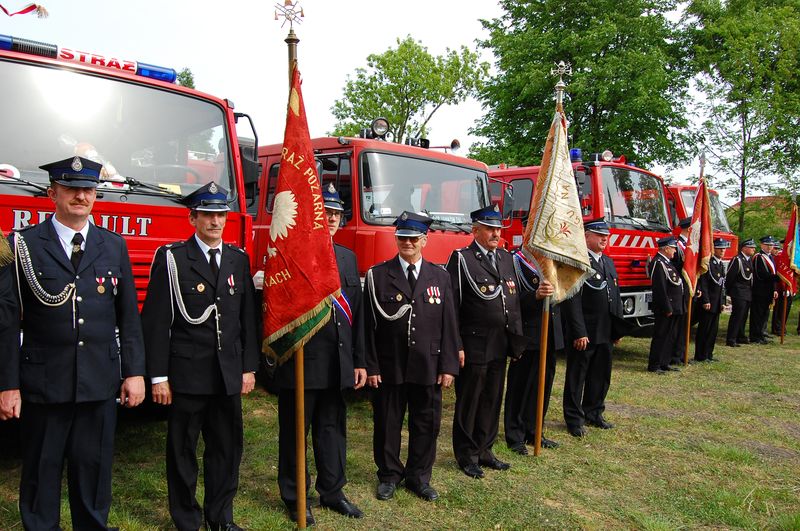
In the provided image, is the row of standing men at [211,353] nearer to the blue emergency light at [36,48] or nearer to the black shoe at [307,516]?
the black shoe at [307,516]


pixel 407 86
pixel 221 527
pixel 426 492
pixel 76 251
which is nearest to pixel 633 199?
pixel 426 492

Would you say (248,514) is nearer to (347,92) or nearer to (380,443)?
(380,443)

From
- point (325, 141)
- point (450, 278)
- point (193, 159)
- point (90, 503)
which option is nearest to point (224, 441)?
point (90, 503)

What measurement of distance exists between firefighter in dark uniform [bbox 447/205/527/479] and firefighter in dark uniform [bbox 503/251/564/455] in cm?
46

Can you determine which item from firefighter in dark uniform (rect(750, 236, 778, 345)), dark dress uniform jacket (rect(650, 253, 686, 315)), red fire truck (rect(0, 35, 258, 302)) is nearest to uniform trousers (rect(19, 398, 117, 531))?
red fire truck (rect(0, 35, 258, 302))

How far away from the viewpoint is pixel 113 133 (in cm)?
463

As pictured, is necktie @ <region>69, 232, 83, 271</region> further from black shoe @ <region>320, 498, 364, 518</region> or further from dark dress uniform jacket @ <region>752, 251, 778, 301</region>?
dark dress uniform jacket @ <region>752, 251, 778, 301</region>

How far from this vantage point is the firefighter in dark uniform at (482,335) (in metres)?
4.91

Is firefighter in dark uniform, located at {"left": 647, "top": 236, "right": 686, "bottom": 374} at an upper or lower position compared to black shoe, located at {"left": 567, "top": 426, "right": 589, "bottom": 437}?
upper

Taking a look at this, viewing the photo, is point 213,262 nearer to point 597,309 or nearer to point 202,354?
point 202,354

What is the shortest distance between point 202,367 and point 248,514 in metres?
1.06

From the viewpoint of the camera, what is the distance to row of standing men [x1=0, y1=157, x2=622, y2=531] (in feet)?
10.6

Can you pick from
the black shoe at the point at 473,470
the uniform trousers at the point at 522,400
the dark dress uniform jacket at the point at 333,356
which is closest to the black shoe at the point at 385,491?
the black shoe at the point at 473,470

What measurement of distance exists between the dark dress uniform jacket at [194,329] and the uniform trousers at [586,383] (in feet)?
11.1
